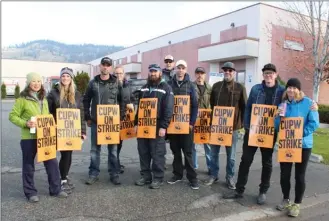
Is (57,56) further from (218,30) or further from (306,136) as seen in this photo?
(306,136)

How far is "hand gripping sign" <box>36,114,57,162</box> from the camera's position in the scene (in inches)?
191

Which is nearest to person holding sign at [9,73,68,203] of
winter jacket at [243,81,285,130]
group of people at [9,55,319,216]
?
group of people at [9,55,319,216]

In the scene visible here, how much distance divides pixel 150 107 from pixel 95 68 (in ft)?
225

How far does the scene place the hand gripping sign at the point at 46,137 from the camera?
15.9ft

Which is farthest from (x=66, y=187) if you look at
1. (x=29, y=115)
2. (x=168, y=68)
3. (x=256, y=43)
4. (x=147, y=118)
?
(x=256, y=43)

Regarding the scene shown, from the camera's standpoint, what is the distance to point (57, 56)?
80.3 m

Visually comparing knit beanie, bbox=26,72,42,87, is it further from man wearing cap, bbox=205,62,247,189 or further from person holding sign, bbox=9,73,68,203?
man wearing cap, bbox=205,62,247,189

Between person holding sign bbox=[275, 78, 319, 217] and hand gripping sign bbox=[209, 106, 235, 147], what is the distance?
3.09 ft

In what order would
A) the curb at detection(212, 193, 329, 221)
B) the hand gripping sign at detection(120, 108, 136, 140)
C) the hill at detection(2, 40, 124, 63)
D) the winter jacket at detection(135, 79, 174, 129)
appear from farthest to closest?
the hill at detection(2, 40, 124, 63) < the hand gripping sign at detection(120, 108, 136, 140) < the winter jacket at detection(135, 79, 174, 129) < the curb at detection(212, 193, 329, 221)

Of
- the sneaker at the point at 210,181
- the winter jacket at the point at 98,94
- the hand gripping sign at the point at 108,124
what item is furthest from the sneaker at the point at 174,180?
the winter jacket at the point at 98,94

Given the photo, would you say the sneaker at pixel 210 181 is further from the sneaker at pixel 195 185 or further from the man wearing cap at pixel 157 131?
the man wearing cap at pixel 157 131

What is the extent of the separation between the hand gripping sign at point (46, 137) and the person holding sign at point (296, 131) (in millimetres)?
3565

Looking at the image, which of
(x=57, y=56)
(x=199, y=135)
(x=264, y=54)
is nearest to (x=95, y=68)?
(x=57, y=56)

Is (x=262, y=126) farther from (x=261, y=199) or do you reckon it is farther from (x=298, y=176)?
(x=261, y=199)
